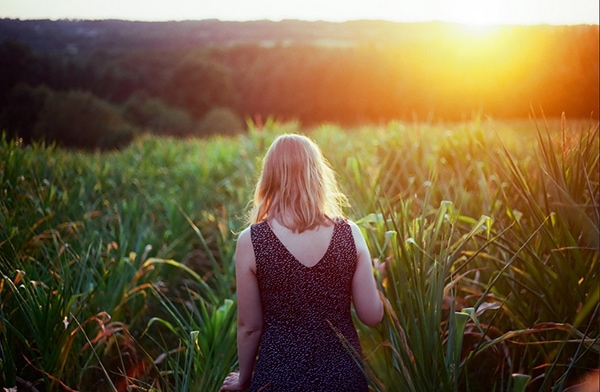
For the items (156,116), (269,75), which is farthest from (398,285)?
(269,75)

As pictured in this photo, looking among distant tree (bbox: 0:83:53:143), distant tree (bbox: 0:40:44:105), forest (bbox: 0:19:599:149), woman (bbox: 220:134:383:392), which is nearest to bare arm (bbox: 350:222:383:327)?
woman (bbox: 220:134:383:392)

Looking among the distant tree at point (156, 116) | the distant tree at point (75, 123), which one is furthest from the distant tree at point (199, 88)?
the distant tree at point (75, 123)

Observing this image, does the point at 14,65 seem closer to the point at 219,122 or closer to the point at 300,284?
the point at 300,284

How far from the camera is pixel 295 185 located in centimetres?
185

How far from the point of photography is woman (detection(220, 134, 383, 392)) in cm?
182

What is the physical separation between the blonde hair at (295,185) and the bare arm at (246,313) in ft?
0.48

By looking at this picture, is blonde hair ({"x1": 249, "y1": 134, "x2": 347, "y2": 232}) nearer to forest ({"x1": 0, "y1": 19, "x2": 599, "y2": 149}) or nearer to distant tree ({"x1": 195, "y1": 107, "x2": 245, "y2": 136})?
forest ({"x1": 0, "y1": 19, "x2": 599, "y2": 149})

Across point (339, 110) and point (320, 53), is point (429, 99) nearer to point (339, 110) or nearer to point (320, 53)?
point (339, 110)

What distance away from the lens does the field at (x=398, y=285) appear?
1768 mm

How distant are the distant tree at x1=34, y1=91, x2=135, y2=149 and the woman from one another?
11.3ft

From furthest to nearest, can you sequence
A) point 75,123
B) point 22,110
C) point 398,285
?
1. point 75,123
2. point 22,110
3. point 398,285

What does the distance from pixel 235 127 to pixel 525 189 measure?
2559 centimetres

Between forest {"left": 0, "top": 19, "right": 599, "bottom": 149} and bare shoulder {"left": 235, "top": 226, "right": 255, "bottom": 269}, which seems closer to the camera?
bare shoulder {"left": 235, "top": 226, "right": 255, "bottom": 269}

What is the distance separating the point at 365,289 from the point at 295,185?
16.8 inches
